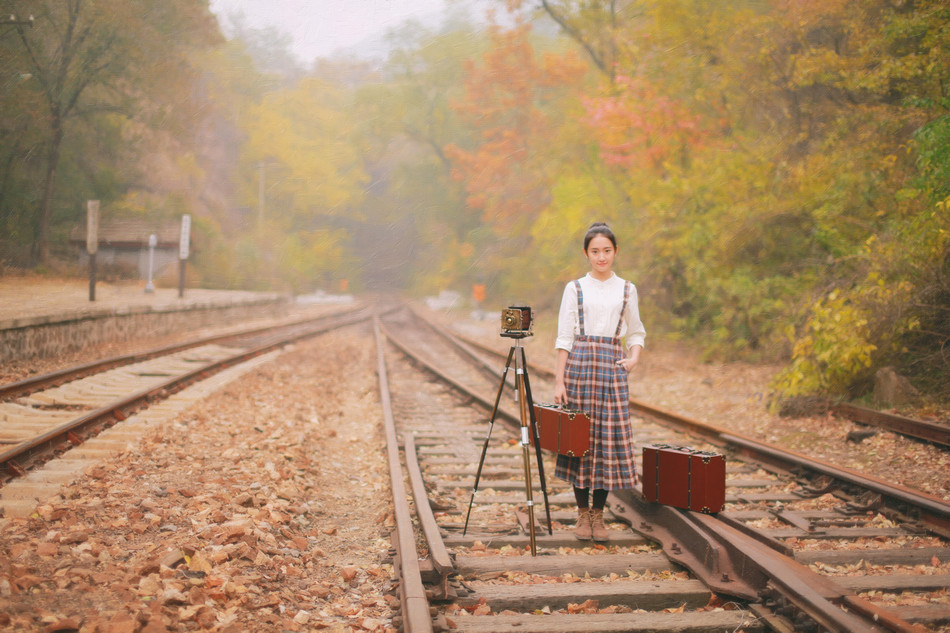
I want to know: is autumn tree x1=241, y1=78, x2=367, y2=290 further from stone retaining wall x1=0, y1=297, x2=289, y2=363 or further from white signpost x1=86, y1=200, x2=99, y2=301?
white signpost x1=86, y1=200, x2=99, y2=301

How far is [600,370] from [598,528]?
973 mm

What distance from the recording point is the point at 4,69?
32.1ft

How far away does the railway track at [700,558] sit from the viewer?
292 centimetres

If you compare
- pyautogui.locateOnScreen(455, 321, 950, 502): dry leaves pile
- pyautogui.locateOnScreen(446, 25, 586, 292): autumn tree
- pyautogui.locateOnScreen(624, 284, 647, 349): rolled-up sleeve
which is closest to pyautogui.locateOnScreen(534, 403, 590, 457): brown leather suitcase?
pyautogui.locateOnScreen(624, 284, 647, 349): rolled-up sleeve

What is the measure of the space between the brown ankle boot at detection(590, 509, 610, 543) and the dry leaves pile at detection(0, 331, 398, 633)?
1267 millimetres

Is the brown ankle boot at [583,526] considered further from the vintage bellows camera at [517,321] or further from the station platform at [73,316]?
the station platform at [73,316]

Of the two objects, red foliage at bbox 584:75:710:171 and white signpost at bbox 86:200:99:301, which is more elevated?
red foliage at bbox 584:75:710:171

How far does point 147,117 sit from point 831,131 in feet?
47.1

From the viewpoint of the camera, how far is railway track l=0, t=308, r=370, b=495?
215 inches

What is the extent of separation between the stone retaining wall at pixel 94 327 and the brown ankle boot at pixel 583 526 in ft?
29.9

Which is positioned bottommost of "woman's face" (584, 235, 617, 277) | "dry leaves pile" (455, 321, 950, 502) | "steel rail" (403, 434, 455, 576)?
"steel rail" (403, 434, 455, 576)

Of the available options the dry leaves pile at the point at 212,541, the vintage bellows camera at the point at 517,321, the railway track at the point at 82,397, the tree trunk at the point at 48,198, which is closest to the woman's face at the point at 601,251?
the vintage bellows camera at the point at 517,321

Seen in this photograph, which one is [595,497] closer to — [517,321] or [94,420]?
[517,321]

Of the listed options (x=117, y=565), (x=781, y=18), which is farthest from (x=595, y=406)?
(x=781, y=18)
